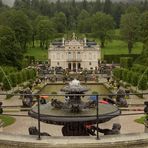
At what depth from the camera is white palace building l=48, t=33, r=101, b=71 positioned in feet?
313

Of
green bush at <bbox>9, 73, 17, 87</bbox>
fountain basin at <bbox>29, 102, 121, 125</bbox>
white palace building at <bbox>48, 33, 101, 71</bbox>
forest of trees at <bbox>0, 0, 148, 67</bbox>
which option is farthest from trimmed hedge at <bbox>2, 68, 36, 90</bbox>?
fountain basin at <bbox>29, 102, 121, 125</bbox>

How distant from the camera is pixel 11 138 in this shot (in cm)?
1049

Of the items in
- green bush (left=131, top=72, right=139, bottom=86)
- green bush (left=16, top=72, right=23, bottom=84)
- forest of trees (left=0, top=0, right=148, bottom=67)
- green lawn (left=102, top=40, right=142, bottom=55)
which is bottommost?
green lawn (left=102, top=40, right=142, bottom=55)

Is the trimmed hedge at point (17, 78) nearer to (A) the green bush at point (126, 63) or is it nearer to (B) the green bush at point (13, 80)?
(B) the green bush at point (13, 80)

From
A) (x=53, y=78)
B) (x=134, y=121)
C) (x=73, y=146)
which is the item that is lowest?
(x=53, y=78)

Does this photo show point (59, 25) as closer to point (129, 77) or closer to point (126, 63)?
point (126, 63)

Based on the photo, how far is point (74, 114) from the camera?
11.2m

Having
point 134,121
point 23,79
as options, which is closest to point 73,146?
point 134,121

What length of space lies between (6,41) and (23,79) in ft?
55.9

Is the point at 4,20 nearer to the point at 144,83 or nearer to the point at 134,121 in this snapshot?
the point at 144,83

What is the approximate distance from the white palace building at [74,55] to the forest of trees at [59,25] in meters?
7.63

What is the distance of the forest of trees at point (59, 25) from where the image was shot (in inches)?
2970

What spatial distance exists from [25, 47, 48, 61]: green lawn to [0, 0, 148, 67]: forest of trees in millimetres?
1700

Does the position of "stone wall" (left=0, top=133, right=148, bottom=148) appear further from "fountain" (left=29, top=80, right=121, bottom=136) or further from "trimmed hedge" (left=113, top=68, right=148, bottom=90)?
"trimmed hedge" (left=113, top=68, right=148, bottom=90)
